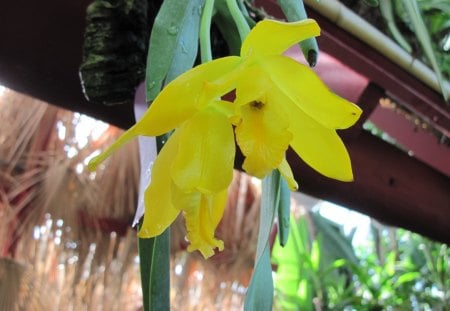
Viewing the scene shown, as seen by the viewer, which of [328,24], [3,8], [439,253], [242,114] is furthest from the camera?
[439,253]

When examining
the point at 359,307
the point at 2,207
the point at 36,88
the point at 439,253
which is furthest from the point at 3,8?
the point at 439,253

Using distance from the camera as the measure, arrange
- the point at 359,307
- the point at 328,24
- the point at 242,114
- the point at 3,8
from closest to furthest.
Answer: the point at 242,114
the point at 3,8
the point at 328,24
the point at 359,307

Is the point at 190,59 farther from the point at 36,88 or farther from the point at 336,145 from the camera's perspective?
the point at 36,88

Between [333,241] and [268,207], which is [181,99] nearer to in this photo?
[268,207]

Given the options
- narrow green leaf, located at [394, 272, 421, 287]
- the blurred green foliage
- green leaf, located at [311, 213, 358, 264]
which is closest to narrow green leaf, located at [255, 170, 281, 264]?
the blurred green foliage

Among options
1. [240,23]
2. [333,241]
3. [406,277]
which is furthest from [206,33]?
[333,241]

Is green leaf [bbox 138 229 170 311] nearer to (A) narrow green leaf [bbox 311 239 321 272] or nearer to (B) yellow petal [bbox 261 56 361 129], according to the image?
(B) yellow petal [bbox 261 56 361 129]

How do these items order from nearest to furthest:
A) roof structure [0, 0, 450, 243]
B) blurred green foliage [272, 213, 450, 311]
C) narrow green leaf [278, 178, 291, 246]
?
narrow green leaf [278, 178, 291, 246]
roof structure [0, 0, 450, 243]
blurred green foliage [272, 213, 450, 311]

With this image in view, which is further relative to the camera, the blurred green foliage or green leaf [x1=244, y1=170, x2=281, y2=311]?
the blurred green foliage
